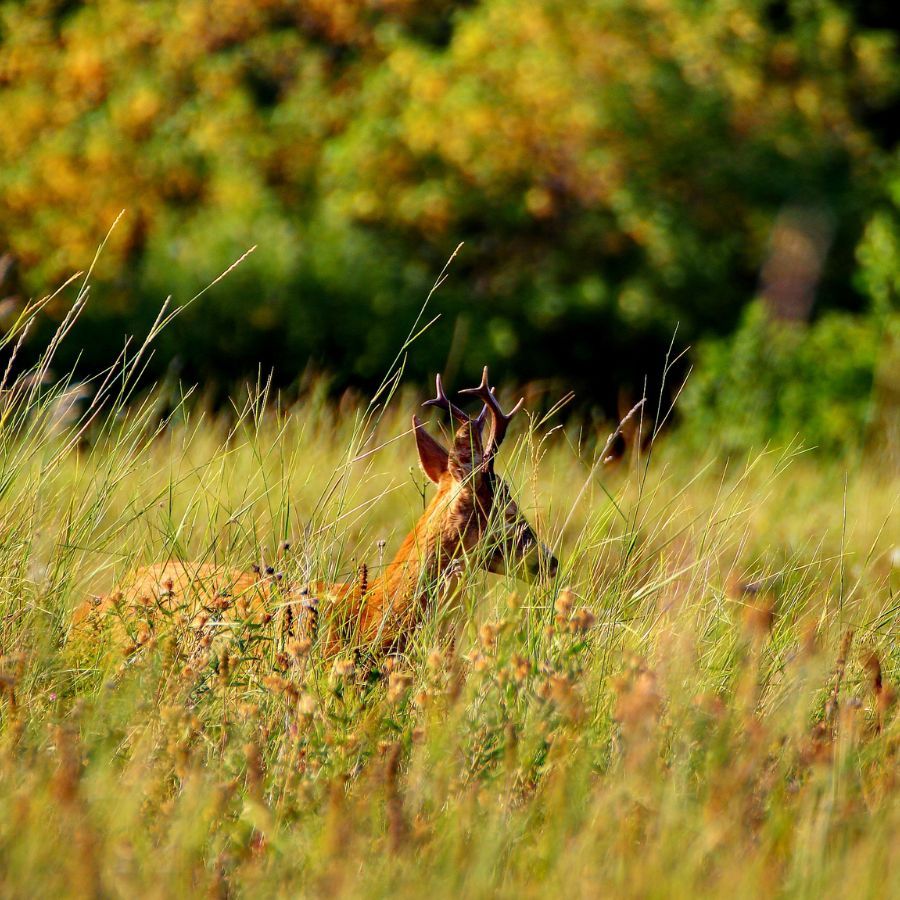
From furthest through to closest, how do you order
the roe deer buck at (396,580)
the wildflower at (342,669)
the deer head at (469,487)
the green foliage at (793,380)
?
the green foliage at (793,380), the deer head at (469,487), the roe deer buck at (396,580), the wildflower at (342,669)

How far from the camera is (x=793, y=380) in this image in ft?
39.7

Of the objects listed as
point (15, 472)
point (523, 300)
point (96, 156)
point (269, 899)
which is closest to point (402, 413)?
point (15, 472)

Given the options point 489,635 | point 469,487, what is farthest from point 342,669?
Result: point 469,487

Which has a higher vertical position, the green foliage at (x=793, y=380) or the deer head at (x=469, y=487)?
the deer head at (x=469, y=487)

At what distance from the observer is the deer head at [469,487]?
417 centimetres

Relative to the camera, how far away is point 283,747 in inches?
116

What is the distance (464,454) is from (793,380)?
8264 millimetres

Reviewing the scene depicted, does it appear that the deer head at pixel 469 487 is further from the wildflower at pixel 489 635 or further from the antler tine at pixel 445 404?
the wildflower at pixel 489 635

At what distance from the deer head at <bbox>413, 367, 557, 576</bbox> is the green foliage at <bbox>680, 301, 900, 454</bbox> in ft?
23.1

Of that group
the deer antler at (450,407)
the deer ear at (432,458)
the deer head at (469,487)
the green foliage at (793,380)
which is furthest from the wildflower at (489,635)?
the green foliage at (793,380)

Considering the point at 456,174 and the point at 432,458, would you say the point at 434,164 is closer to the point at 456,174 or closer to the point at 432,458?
the point at 456,174

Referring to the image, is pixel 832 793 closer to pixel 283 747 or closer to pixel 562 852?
pixel 562 852

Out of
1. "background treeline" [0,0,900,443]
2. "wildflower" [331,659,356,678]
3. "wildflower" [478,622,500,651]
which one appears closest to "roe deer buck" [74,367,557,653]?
"wildflower" [331,659,356,678]

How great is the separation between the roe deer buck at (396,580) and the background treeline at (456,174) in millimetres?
8092
